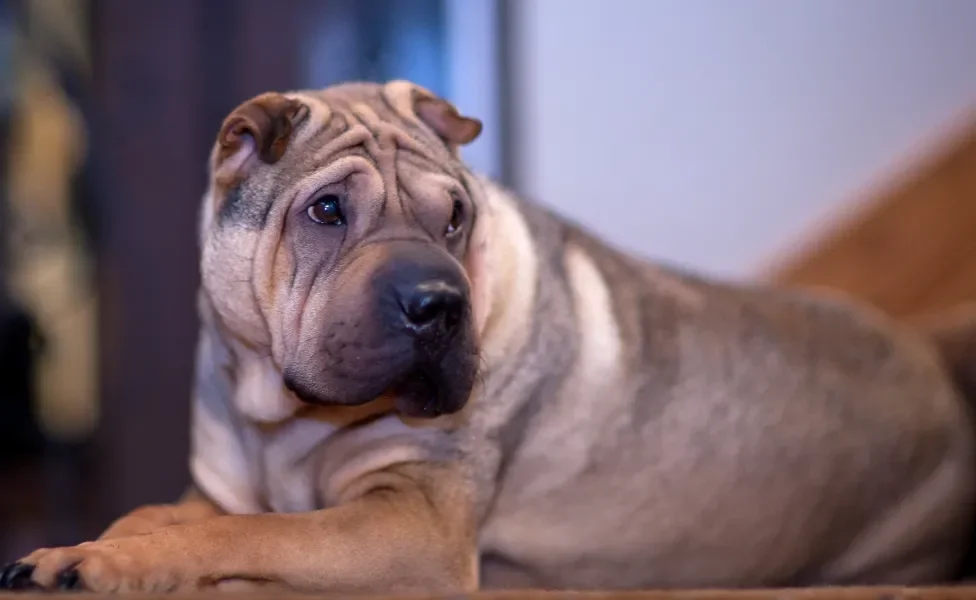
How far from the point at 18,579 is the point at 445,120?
0.91m

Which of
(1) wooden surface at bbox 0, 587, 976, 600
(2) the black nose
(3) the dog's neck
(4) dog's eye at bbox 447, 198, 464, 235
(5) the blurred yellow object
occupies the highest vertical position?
(4) dog's eye at bbox 447, 198, 464, 235

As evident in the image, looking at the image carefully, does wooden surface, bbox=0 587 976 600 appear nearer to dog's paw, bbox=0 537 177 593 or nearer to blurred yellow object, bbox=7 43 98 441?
dog's paw, bbox=0 537 177 593

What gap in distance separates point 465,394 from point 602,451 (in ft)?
1.37

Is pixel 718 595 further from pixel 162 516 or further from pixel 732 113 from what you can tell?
pixel 732 113

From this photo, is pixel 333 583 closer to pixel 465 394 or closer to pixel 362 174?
pixel 465 394

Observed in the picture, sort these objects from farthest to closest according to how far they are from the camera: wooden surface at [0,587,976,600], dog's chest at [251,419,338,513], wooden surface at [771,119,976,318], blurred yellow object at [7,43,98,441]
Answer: blurred yellow object at [7,43,98,441]
wooden surface at [771,119,976,318]
dog's chest at [251,419,338,513]
wooden surface at [0,587,976,600]

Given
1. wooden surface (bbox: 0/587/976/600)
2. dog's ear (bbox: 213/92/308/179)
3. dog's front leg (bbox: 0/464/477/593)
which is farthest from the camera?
dog's ear (bbox: 213/92/308/179)

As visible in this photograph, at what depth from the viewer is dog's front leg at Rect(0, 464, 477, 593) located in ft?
3.76

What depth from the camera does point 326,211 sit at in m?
1.42

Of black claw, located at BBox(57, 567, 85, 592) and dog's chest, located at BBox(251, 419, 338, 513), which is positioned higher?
black claw, located at BBox(57, 567, 85, 592)

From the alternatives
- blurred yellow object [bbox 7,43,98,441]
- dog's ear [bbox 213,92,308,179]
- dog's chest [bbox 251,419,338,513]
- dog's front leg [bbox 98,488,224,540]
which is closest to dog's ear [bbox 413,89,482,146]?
dog's ear [bbox 213,92,308,179]

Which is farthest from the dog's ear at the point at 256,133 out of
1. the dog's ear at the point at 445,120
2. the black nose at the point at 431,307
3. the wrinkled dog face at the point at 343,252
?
the black nose at the point at 431,307

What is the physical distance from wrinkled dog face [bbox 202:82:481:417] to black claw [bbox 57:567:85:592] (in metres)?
0.37


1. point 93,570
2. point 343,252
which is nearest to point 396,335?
point 343,252
